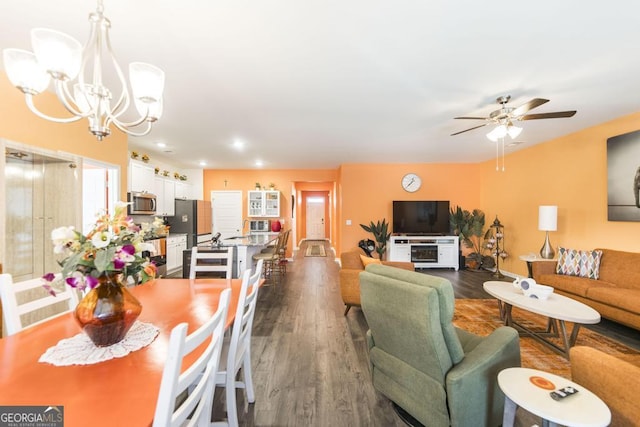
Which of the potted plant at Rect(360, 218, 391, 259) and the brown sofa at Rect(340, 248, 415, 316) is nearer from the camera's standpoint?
the brown sofa at Rect(340, 248, 415, 316)

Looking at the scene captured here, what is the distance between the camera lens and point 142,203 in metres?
4.82

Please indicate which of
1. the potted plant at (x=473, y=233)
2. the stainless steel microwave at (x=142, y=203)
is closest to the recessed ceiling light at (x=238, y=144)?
the stainless steel microwave at (x=142, y=203)

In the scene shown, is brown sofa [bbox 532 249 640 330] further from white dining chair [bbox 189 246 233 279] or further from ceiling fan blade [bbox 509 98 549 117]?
white dining chair [bbox 189 246 233 279]

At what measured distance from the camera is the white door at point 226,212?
7.37 metres

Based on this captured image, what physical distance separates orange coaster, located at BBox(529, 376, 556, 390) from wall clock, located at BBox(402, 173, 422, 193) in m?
5.63

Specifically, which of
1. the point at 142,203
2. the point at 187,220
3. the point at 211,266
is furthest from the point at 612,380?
the point at 187,220

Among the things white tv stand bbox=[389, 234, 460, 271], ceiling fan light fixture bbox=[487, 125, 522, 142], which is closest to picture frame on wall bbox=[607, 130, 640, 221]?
ceiling fan light fixture bbox=[487, 125, 522, 142]

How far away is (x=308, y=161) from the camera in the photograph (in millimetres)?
6395

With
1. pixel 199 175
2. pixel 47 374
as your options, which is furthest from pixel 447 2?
pixel 199 175

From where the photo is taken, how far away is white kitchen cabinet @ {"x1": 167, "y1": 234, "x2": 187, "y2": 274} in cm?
545

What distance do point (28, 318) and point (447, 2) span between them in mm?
4575

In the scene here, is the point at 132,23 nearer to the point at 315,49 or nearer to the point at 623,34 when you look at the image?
the point at 315,49

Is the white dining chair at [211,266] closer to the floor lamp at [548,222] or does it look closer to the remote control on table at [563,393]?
the remote control on table at [563,393]

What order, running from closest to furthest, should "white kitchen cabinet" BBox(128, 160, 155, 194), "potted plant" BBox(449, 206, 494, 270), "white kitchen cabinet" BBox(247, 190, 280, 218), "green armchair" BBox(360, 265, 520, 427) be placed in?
"green armchair" BBox(360, 265, 520, 427), "white kitchen cabinet" BBox(128, 160, 155, 194), "potted plant" BBox(449, 206, 494, 270), "white kitchen cabinet" BBox(247, 190, 280, 218)
